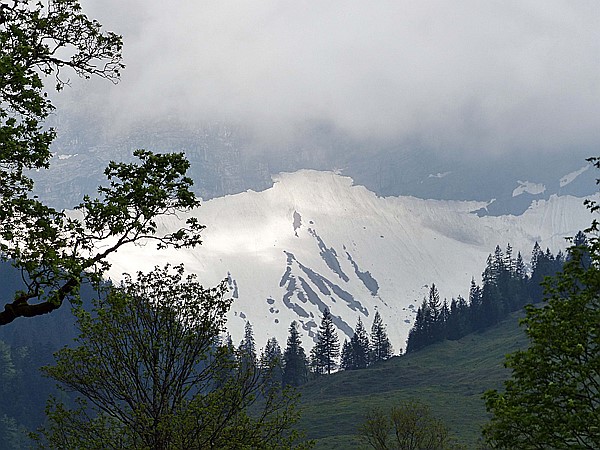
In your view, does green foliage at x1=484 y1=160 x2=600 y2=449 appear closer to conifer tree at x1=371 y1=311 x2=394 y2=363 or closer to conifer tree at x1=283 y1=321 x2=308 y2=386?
Answer: conifer tree at x1=283 y1=321 x2=308 y2=386

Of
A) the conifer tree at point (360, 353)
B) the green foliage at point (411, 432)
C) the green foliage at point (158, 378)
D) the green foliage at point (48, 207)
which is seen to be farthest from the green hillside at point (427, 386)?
the green foliage at point (48, 207)

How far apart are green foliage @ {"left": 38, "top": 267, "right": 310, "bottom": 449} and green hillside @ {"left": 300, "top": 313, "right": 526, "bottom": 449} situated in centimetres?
7242

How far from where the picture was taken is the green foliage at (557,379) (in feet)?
68.0

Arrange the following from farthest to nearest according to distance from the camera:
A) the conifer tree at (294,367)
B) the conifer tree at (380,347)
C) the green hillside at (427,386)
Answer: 1. the conifer tree at (380,347)
2. the conifer tree at (294,367)
3. the green hillside at (427,386)

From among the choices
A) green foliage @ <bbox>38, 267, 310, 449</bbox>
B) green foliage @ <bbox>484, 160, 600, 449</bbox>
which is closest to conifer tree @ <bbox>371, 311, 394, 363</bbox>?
green foliage @ <bbox>38, 267, 310, 449</bbox>

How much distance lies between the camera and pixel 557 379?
22266 millimetres

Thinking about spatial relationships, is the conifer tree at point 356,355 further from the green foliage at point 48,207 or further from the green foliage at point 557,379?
the green foliage at point 48,207

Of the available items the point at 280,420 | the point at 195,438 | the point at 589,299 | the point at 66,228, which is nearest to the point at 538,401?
the point at 589,299

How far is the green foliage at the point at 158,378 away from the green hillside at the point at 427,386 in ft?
238

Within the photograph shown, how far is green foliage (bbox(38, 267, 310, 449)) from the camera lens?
22.9 meters

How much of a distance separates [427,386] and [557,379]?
127471mm

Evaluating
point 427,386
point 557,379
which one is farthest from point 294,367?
point 557,379

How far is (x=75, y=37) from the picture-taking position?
54.5ft

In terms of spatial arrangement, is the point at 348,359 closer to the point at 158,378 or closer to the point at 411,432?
the point at 411,432
